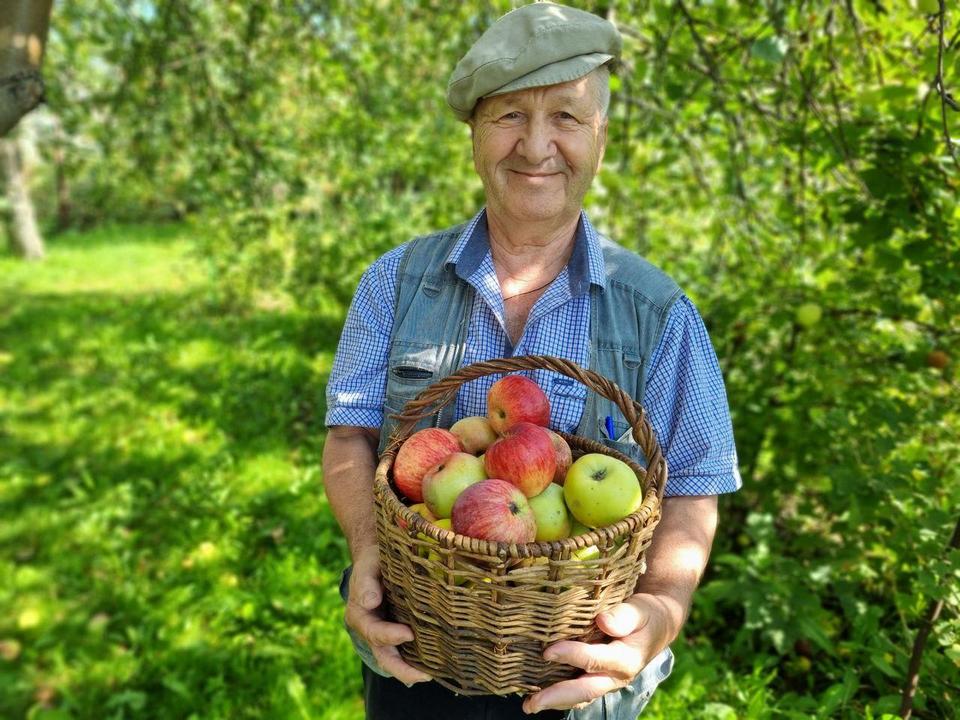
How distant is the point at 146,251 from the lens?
11719 millimetres

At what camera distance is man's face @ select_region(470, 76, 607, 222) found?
1.45 meters

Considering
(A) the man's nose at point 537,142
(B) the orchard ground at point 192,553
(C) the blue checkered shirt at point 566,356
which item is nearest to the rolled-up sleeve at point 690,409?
(C) the blue checkered shirt at point 566,356

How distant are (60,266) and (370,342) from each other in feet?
34.5

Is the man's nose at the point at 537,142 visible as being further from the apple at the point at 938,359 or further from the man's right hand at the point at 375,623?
the apple at the point at 938,359

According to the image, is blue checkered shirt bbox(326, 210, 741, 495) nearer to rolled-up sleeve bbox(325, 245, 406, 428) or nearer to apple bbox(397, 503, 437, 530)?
rolled-up sleeve bbox(325, 245, 406, 428)

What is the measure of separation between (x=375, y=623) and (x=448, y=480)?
0.31 m

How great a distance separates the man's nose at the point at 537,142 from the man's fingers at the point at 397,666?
100cm

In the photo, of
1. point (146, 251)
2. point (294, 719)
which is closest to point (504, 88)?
point (294, 719)

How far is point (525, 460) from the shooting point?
1.17 metres

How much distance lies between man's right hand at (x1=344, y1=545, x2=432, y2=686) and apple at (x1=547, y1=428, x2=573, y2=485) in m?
0.38

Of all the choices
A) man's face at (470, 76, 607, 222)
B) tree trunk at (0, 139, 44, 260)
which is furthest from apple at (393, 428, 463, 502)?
tree trunk at (0, 139, 44, 260)

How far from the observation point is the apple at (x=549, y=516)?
1215 mm

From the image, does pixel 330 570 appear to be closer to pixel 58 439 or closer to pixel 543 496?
pixel 543 496

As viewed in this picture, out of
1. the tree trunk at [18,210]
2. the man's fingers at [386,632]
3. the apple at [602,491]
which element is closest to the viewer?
the apple at [602,491]
